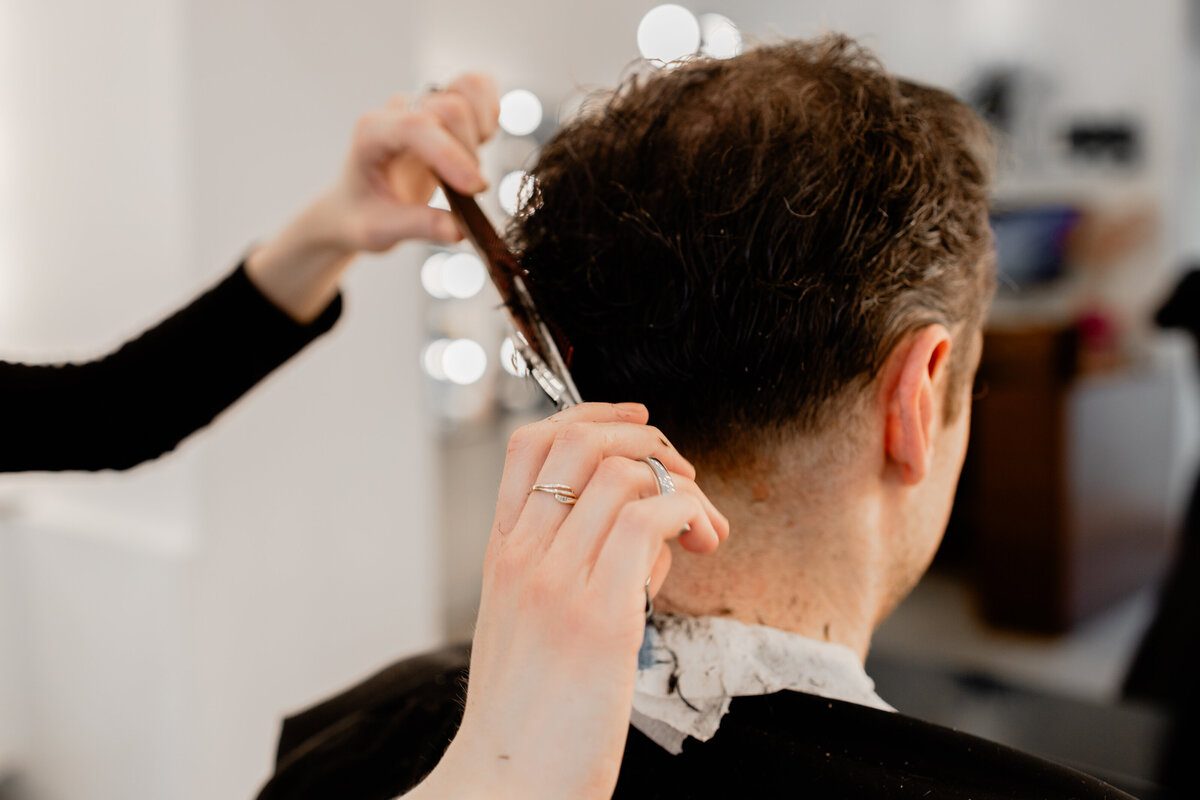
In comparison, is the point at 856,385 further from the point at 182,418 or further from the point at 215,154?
the point at 215,154

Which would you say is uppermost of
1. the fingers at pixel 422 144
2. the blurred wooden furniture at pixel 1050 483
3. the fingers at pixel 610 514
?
the fingers at pixel 422 144

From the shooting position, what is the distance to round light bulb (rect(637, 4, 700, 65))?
4.40m

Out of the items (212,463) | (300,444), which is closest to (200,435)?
(212,463)

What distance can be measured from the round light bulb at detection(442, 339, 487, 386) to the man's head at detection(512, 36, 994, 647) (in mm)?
2881

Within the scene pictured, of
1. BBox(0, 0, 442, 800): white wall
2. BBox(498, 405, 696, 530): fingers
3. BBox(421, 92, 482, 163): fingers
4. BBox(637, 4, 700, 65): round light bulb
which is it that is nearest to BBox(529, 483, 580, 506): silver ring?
BBox(498, 405, 696, 530): fingers

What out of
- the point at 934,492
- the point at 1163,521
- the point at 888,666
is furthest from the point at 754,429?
the point at 1163,521

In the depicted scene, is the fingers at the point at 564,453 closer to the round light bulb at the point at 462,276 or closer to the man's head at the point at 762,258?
the man's head at the point at 762,258

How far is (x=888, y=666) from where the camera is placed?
301cm

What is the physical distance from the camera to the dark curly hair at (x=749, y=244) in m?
0.71

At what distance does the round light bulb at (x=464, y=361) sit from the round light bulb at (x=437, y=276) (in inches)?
8.5

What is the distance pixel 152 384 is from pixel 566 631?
0.78 meters

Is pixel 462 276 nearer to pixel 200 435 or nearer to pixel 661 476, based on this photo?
pixel 200 435

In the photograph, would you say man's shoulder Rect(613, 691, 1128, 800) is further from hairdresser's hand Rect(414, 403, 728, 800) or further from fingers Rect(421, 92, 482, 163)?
fingers Rect(421, 92, 482, 163)

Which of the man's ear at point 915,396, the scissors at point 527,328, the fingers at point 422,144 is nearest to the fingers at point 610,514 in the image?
the scissors at point 527,328
